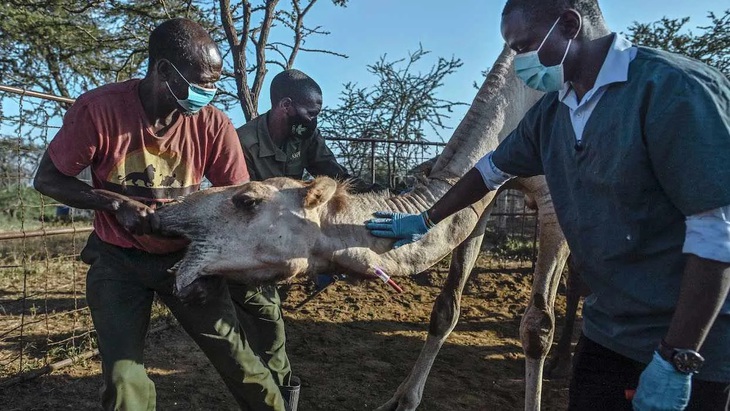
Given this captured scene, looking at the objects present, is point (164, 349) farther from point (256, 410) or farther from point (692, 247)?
point (692, 247)

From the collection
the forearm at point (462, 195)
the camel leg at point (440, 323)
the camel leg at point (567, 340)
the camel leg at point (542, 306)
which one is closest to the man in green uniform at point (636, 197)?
the forearm at point (462, 195)

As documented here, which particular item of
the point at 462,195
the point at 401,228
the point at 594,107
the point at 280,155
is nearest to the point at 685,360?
the point at 594,107

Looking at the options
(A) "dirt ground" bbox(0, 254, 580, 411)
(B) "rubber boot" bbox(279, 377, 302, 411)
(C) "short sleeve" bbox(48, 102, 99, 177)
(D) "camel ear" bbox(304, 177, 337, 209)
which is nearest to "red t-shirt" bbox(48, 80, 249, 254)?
(C) "short sleeve" bbox(48, 102, 99, 177)

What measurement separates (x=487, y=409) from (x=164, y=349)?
2.80 metres

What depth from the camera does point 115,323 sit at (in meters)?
2.46

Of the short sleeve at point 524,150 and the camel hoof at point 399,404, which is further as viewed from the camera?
the camel hoof at point 399,404

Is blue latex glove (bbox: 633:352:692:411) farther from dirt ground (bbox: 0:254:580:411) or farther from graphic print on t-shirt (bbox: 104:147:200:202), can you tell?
dirt ground (bbox: 0:254:580:411)

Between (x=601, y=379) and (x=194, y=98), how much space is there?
2.02 m

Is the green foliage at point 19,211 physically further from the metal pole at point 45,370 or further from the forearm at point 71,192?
the forearm at point 71,192

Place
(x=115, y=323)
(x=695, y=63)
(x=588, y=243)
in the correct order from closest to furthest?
(x=695, y=63) < (x=588, y=243) < (x=115, y=323)

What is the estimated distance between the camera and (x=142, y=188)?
8.47 feet

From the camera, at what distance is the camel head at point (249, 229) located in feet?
8.14

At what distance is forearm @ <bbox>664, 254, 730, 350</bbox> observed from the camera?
1.47 metres

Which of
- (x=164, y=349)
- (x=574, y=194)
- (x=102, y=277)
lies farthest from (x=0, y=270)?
(x=574, y=194)
